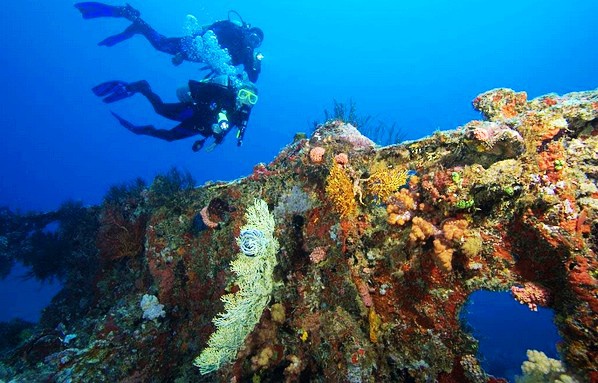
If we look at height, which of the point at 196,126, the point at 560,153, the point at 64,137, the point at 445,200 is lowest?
the point at 445,200

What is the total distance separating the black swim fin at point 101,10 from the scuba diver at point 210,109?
5813mm

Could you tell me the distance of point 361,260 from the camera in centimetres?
429

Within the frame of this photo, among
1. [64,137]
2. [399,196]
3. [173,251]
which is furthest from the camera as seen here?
[64,137]

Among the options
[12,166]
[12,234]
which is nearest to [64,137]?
[12,166]

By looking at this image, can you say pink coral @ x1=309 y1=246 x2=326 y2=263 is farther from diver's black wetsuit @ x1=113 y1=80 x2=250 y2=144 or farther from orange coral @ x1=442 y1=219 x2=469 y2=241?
diver's black wetsuit @ x1=113 y1=80 x2=250 y2=144

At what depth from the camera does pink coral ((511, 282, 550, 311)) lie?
3.09 metres

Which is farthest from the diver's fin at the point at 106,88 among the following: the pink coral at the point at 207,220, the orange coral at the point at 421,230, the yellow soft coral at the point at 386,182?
the orange coral at the point at 421,230

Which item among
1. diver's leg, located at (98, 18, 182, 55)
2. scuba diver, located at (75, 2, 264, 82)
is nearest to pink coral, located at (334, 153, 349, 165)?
scuba diver, located at (75, 2, 264, 82)

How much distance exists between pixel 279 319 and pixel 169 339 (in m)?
2.41

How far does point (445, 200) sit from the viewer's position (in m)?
3.77

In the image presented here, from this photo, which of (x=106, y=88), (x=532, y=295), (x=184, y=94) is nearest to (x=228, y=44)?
(x=184, y=94)

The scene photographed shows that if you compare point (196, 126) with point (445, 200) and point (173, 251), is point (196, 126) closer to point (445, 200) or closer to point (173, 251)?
point (173, 251)

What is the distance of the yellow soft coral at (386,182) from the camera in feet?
14.0

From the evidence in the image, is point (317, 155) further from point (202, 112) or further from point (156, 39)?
point (156, 39)
